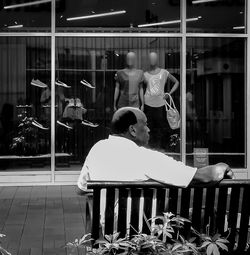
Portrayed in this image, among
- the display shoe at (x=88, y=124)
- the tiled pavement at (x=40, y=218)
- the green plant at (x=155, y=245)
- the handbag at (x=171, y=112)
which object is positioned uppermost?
the handbag at (x=171, y=112)

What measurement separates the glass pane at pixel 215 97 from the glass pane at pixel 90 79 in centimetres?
34

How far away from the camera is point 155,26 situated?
1152 cm

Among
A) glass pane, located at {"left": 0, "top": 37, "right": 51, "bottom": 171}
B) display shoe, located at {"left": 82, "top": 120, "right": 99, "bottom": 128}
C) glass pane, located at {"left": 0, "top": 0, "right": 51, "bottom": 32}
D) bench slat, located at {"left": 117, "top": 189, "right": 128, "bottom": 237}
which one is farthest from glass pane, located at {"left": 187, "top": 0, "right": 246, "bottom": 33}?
bench slat, located at {"left": 117, "top": 189, "right": 128, "bottom": 237}

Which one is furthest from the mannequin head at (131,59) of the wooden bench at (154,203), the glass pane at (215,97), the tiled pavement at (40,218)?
the wooden bench at (154,203)

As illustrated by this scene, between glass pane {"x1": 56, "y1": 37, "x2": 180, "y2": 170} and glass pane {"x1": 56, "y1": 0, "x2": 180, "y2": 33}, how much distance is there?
0.66ft

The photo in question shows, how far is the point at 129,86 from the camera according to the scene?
11602 mm

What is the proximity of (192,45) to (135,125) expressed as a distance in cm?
723

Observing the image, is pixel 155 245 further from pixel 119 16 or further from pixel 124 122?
pixel 119 16

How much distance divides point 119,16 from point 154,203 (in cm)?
766

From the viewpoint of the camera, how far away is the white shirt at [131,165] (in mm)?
4109

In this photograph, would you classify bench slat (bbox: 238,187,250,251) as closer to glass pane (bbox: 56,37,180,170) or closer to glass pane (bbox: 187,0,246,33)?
glass pane (bbox: 56,37,180,170)

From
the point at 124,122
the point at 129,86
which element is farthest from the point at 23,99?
the point at 124,122

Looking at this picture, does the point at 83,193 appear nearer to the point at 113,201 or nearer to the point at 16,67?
the point at 113,201

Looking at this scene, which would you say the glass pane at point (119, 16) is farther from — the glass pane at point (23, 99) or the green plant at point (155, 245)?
the green plant at point (155, 245)
